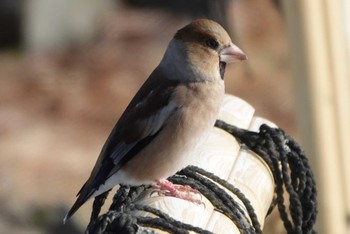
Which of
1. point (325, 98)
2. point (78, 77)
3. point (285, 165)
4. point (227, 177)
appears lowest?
point (227, 177)

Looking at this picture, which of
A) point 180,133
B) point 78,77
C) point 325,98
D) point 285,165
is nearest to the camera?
point 285,165

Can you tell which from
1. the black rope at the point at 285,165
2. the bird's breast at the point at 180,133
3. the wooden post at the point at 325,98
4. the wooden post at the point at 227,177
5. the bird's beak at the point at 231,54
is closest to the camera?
the wooden post at the point at 227,177

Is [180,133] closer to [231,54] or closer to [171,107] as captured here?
[171,107]

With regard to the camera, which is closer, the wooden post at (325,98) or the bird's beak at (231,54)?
the bird's beak at (231,54)

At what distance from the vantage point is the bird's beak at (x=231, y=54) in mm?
4488

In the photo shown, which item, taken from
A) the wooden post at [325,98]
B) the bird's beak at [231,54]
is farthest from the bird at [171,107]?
the wooden post at [325,98]

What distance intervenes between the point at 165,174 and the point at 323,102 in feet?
4.14

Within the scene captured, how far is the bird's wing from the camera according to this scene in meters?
4.43

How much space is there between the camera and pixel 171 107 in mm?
4578

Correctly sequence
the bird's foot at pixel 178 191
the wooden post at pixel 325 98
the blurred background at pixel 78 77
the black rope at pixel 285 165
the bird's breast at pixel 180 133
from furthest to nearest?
the blurred background at pixel 78 77
the wooden post at pixel 325 98
the bird's breast at pixel 180 133
the black rope at pixel 285 165
the bird's foot at pixel 178 191

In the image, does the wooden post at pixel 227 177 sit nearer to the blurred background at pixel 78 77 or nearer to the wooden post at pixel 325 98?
the wooden post at pixel 325 98

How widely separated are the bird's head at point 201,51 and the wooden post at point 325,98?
0.84 metres

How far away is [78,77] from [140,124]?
7.37 metres

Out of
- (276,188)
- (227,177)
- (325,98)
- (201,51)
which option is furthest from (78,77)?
(227,177)
